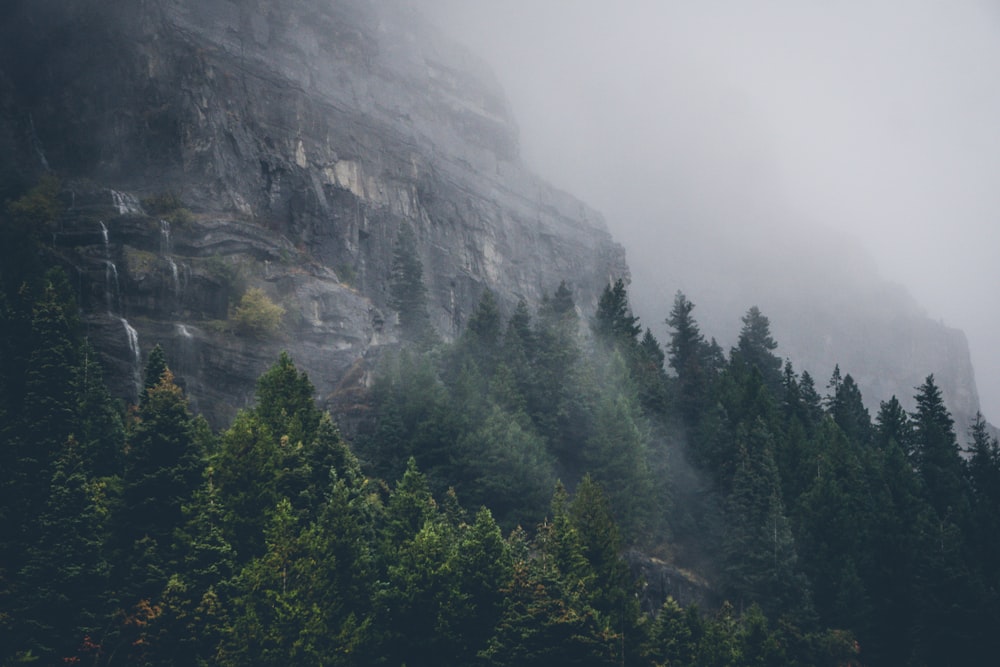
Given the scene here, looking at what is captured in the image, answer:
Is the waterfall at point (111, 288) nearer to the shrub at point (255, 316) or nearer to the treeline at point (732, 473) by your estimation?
the shrub at point (255, 316)

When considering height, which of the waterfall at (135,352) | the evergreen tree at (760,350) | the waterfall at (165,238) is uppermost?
the evergreen tree at (760,350)

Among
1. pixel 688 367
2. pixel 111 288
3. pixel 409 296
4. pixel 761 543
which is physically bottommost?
pixel 111 288

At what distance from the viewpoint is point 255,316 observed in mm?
64188

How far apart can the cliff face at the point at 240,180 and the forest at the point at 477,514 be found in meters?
7.50

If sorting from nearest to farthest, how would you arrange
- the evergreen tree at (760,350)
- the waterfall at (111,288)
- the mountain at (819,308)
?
the waterfall at (111,288), the evergreen tree at (760,350), the mountain at (819,308)

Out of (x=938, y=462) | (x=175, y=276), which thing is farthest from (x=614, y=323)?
(x=175, y=276)

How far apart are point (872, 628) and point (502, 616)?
91.7 ft

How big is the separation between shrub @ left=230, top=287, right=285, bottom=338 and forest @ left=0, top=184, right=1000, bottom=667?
34.1 feet

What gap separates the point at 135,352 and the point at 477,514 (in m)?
32.3

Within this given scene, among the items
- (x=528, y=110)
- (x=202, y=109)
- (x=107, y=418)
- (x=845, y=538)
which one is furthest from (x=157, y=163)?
(x=528, y=110)

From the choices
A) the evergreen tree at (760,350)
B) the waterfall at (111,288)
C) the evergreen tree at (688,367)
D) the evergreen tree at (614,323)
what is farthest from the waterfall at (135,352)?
the evergreen tree at (760,350)

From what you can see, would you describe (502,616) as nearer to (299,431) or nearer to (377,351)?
(299,431)

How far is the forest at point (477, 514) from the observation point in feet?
101

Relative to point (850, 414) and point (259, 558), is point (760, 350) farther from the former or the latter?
point (259, 558)
